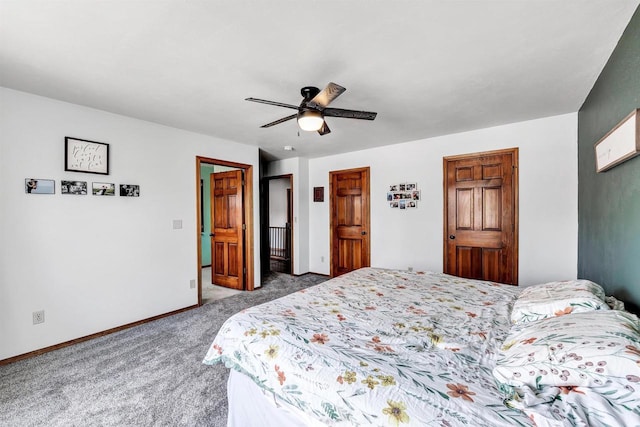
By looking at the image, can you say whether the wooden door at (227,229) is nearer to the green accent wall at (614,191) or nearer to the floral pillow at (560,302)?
the floral pillow at (560,302)

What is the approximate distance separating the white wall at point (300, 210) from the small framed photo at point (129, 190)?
9.11 ft

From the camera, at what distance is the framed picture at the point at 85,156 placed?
2730mm

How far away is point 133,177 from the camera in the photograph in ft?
10.5

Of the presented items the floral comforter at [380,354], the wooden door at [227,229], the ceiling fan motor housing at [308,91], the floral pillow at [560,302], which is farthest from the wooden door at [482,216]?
the wooden door at [227,229]

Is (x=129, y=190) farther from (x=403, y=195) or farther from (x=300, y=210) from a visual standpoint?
(x=403, y=195)

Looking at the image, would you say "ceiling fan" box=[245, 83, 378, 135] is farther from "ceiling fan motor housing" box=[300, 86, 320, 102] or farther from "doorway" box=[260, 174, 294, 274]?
"doorway" box=[260, 174, 294, 274]

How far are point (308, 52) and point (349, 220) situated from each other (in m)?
3.51

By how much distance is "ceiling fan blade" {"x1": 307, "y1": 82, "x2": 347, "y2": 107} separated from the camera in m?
1.82

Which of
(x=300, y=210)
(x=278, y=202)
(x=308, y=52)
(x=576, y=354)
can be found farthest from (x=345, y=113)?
(x=278, y=202)

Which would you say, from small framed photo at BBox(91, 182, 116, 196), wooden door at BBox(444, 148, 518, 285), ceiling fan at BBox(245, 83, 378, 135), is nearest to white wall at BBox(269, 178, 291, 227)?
wooden door at BBox(444, 148, 518, 285)

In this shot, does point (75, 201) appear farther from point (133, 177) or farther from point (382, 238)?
point (382, 238)

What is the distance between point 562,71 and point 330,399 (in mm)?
2820

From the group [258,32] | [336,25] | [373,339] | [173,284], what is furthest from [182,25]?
[173,284]

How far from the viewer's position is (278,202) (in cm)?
830
